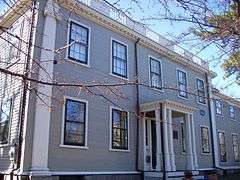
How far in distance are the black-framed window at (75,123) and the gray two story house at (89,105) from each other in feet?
0.13

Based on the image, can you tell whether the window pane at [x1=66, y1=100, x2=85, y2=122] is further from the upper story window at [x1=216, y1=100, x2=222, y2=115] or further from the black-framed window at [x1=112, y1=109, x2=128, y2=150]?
the upper story window at [x1=216, y1=100, x2=222, y2=115]

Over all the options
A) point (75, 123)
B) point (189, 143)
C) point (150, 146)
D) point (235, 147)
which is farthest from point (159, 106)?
point (235, 147)

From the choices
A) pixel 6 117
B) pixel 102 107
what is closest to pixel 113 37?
pixel 102 107

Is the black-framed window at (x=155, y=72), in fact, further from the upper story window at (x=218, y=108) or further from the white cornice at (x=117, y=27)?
the upper story window at (x=218, y=108)

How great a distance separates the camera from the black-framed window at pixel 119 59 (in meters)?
16.6

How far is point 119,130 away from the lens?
52.0 ft

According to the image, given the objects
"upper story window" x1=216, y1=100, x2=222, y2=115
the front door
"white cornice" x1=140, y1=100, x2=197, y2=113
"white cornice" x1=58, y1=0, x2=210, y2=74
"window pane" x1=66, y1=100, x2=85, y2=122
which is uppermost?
"white cornice" x1=58, y1=0, x2=210, y2=74

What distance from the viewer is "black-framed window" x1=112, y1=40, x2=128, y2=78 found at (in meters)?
16.6

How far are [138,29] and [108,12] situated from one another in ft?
8.58

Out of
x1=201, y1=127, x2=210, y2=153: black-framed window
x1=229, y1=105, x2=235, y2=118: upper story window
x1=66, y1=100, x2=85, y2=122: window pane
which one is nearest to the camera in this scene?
x1=66, y1=100, x2=85, y2=122: window pane

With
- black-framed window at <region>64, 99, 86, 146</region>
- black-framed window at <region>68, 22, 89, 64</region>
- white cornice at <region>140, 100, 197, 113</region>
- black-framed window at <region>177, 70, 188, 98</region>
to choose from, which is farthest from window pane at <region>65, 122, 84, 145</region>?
black-framed window at <region>177, 70, 188, 98</region>

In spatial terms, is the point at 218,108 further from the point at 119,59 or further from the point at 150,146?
the point at 119,59

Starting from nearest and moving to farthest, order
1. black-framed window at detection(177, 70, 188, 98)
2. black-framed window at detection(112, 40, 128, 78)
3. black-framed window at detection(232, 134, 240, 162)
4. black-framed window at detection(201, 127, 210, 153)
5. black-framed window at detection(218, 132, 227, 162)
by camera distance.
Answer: black-framed window at detection(112, 40, 128, 78), black-framed window at detection(177, 70, 188, 98), black-framed window at detection(201, 127, 210, 153), black-framed window at detection(218, 132, 227, 162), black-framed window at detection(232, 134, 240, 162)

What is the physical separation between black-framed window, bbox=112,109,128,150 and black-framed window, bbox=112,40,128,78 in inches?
81.2
